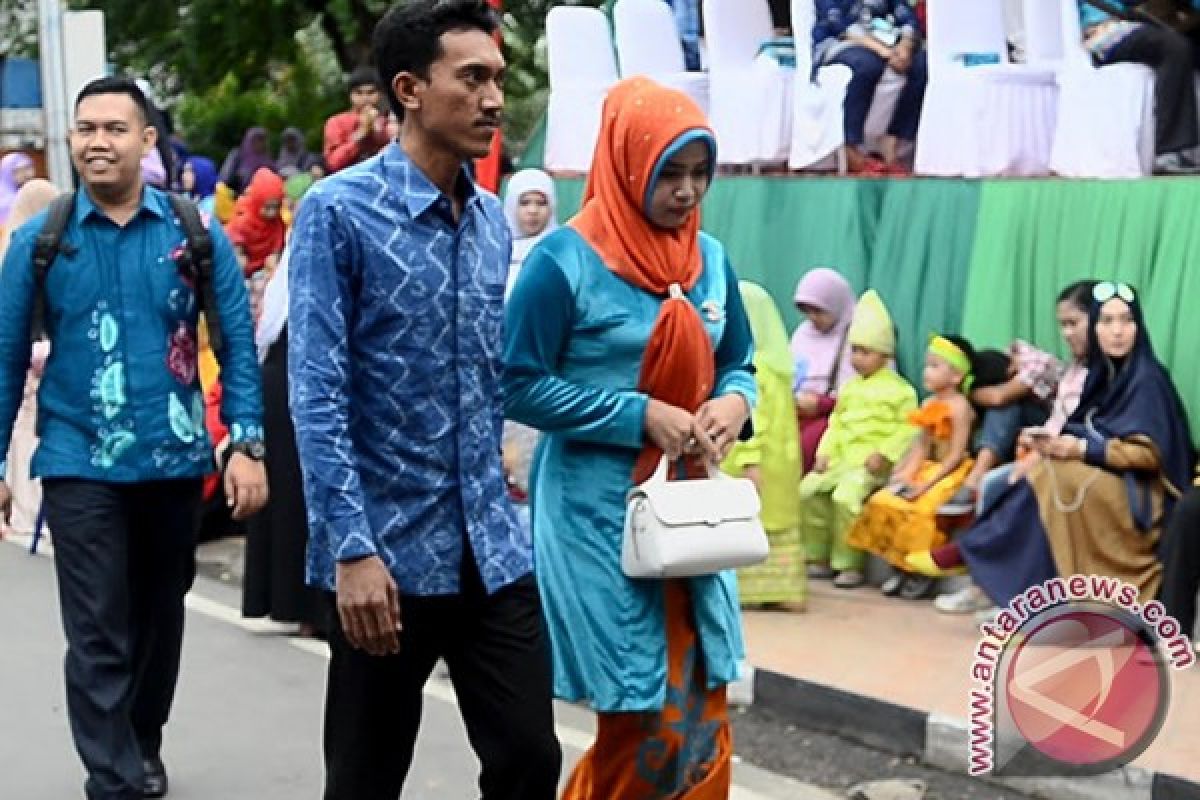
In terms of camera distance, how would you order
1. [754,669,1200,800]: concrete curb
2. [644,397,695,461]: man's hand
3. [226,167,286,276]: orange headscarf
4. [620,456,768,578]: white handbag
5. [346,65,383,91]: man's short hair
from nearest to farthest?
[620,456,768,578]: white handbag → [644,397,695,461]: man's hand → [754,669,1200,800]: concrete curb → [346,65,383,91]: man's short hair → [226,167,286,276]: orange headscarf

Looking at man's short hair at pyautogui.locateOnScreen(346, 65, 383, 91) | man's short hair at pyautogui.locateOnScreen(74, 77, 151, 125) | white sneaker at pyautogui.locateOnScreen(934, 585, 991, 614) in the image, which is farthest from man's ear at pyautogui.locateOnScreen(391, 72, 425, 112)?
white sneaker at pyautogui.locateOnScreen(934, 585, 991, 614)

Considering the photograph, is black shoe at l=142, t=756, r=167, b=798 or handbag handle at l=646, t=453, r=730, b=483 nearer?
handbag handle at l=646, t=453, r=730, b=483

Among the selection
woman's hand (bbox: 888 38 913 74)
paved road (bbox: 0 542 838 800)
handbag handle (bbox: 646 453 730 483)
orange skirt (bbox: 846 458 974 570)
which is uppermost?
woman's hand (bbox: 888 38 913 74)

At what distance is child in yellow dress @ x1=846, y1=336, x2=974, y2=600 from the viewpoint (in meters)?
8.63

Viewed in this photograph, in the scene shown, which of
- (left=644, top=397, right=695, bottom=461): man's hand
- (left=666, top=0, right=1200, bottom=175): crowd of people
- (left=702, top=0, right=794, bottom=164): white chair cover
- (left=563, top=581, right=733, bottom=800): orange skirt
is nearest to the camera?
(left=644, top=397, right=695, bottom=461): man's hand

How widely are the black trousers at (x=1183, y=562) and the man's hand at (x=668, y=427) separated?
3.26 metres

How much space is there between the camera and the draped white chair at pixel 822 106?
1151cm

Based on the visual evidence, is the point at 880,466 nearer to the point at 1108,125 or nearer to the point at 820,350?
the point at 820,350

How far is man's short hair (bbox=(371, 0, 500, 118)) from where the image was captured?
4.03m

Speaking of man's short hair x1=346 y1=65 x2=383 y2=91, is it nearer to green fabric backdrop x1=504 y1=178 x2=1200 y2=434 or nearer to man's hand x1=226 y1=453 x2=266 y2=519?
green fabric backdrop x1=504 y1=178 x2=1200 y2=434

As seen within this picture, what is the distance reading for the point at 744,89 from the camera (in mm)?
12156

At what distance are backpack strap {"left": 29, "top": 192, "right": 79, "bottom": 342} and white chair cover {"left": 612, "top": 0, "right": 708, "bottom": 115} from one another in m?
7.54

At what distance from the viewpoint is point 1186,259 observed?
8.44m

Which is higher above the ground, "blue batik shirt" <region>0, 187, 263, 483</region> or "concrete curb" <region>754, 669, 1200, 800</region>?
"blue batik shirt" <region>0, 187, 263, 483</region>
